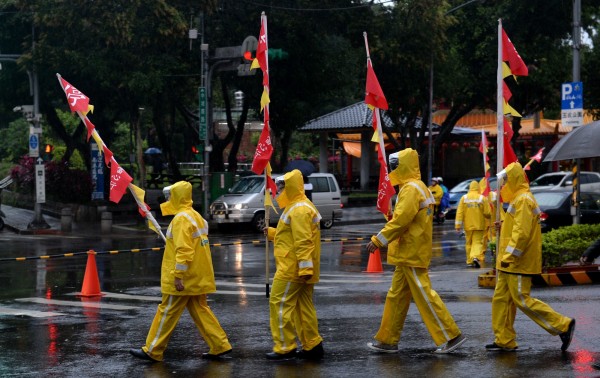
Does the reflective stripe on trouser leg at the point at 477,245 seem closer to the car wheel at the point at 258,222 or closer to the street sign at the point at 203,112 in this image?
the car wheel at the point at 258,222

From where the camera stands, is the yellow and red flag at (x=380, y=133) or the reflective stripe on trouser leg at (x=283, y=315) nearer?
the reflective stripe on trouser leg at (x=283, y=315)

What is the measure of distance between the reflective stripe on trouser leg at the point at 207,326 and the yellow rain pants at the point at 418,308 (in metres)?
1.52

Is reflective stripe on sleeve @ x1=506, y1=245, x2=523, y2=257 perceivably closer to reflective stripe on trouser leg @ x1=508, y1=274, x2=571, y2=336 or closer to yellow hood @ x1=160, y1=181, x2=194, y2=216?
reflective stripe on trouser leg @ x1=508, y1=274, x2=571, y2=336

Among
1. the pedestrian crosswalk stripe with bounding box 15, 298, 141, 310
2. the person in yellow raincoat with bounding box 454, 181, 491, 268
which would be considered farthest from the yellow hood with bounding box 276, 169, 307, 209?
the person in yellow raincoat with bounding box 454, 181, 491, 268

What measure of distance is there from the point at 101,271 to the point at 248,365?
10.0 m

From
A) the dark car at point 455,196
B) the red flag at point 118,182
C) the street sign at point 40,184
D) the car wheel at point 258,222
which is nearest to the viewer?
the red flag at point 118,182

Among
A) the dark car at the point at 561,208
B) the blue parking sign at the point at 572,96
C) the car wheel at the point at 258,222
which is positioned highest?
the blue parking sign at the point at 572,96

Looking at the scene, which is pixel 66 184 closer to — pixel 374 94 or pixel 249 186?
pixel 249 186

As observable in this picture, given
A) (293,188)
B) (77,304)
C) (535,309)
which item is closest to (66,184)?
(77,304)

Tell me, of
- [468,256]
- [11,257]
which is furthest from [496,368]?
[11,257]

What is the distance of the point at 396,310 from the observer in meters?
9.79

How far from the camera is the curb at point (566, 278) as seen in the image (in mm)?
15047

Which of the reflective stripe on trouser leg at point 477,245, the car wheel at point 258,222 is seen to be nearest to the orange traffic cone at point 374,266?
the reflective stripe on trouser leg at point 477,245

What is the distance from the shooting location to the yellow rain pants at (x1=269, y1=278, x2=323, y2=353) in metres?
9.57
